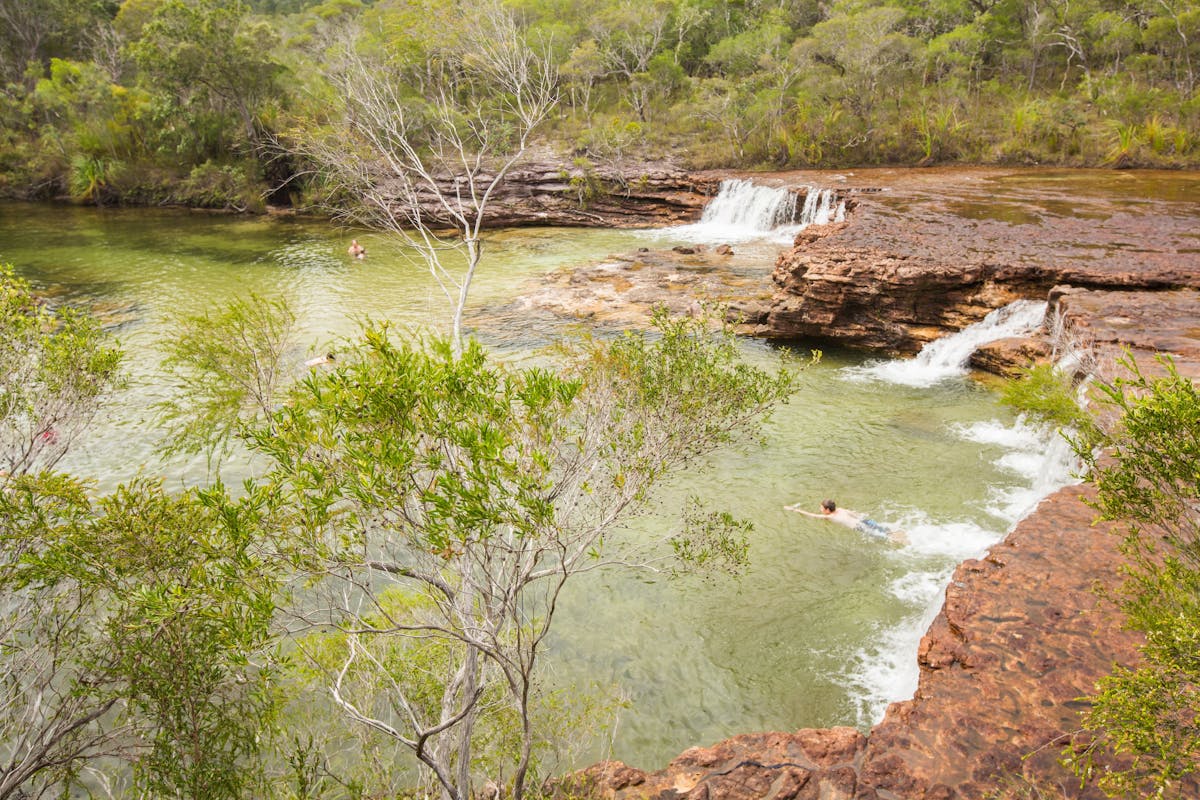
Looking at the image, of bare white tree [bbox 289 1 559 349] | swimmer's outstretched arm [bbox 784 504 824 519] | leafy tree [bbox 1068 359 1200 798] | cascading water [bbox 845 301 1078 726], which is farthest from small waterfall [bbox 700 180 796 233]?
leafy tree [bbox 1068 359 1200 798]

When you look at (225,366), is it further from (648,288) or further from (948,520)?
(648,288)

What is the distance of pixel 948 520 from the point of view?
1080 centimetres

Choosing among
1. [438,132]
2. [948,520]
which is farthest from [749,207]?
[948,520]

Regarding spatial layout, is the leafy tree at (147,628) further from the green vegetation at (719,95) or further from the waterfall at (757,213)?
the green vegetation at (719,95)

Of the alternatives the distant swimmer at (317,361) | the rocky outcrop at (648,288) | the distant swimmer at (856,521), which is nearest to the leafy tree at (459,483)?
the distant swimmer at (856,521)

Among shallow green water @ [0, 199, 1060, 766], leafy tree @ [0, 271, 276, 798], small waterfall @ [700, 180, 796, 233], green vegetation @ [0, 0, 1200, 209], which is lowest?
shallow green water @ [0, 199, 1060, 766]

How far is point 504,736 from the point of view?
21.7 feet

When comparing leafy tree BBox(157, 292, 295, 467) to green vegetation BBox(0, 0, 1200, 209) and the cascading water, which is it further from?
green vegetation BBox(0, 0, 1200, 209)

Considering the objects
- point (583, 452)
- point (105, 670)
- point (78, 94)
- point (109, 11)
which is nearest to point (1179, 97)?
point (583, 452)

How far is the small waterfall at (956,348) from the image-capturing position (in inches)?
608

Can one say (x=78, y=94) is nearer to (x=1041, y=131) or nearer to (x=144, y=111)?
(x=144, y=111)

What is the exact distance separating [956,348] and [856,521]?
757cm

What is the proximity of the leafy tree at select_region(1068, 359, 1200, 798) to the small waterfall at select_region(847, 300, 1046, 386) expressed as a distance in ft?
36.7

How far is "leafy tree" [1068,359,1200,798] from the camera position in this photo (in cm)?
384
